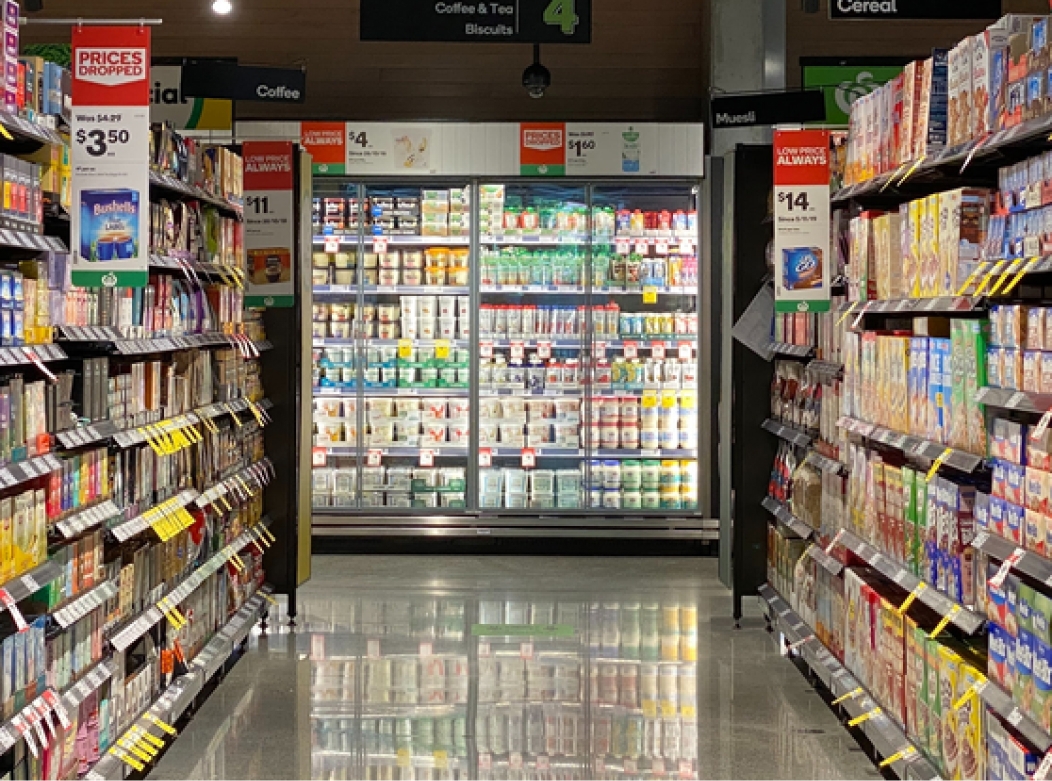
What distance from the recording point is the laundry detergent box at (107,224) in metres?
4.53

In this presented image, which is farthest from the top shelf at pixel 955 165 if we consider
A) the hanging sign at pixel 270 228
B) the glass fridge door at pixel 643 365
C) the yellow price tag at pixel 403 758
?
the glass fridge door at pixel 643 365

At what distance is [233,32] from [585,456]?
4.30m

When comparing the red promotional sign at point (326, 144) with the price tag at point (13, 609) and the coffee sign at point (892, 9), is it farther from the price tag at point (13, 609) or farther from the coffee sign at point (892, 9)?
the price tag at point (13, 609)

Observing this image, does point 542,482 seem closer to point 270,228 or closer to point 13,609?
point 270,228

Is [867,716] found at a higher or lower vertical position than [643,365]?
lower

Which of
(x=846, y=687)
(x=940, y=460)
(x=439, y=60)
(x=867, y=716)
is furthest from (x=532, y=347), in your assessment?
(x=940, y=460)

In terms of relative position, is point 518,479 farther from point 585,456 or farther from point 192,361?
point 192,361

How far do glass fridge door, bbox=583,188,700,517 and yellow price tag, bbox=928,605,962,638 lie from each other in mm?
5951

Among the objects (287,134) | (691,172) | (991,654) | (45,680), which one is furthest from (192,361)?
(691,172)

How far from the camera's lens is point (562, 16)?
22.4 ft

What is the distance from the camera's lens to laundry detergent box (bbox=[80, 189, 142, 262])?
4.53 metres

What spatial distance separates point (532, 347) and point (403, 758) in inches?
223

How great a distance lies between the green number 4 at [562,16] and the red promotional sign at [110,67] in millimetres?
2544

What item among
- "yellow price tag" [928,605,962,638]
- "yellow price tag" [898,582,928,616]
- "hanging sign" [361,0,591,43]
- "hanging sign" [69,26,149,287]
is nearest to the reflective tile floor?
"yellow price tag" [898,582,928,616]
